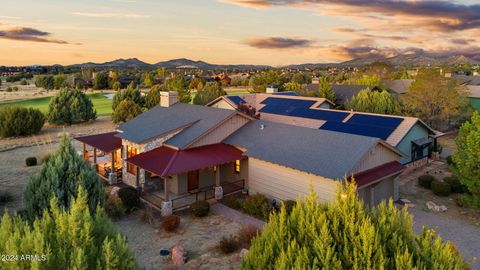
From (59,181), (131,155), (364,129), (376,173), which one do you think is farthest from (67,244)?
(364,129)

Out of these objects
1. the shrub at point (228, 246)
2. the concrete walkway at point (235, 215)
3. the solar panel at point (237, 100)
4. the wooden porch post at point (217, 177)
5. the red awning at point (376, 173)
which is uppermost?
the solar panel at point (237, 100)

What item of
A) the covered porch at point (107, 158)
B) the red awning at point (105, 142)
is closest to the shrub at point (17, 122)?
the covered porch at point (107, 158)

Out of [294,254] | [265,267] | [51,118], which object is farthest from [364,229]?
[51,118]

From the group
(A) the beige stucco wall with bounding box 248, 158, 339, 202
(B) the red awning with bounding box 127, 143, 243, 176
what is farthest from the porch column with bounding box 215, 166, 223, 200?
(A) the beige stucco wall with bounding box 248, 158, 339, 202

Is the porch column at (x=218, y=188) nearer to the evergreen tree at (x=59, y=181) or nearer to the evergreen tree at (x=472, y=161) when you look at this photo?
the evergreen tree at (x=59, y=181)

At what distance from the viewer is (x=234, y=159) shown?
78.1 feet

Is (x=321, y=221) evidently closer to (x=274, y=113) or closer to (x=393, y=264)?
(x=393, y=264)

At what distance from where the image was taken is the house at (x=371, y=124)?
3056cm

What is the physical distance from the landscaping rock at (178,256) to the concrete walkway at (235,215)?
474cm

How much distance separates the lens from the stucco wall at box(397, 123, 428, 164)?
3054cm

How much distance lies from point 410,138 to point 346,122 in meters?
5.80

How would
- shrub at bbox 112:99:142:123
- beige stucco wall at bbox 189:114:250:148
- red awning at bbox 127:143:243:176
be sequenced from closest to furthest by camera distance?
red awning at bbox 127:143:243:176, beige stucco wall at bbox 189:114:250:148, shrub at bbox 112:99:142:123

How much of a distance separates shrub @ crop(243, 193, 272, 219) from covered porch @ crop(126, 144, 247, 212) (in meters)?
2.96

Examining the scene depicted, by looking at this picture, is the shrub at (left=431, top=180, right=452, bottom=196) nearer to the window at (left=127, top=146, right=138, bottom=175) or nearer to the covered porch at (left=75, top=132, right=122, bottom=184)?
the window at (left=127, top=146, right=138, bottom=175)
